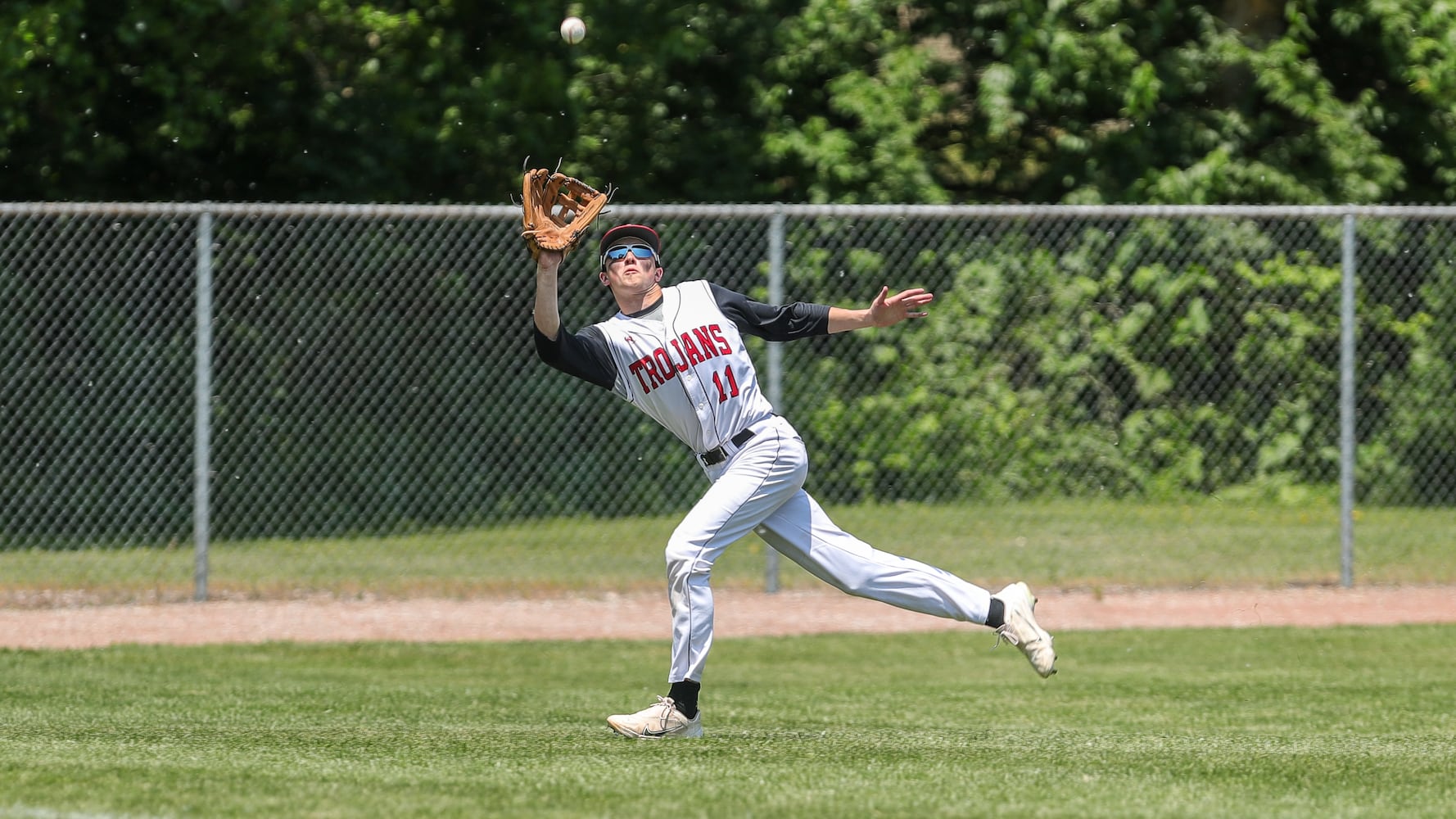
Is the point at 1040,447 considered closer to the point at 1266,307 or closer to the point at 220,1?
the point at 1266,307

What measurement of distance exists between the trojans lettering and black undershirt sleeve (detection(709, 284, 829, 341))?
0.74ft

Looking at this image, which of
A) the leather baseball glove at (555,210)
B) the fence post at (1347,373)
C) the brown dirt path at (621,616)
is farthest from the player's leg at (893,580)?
the fence post at (1347,373)

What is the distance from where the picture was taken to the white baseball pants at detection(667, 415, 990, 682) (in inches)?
231

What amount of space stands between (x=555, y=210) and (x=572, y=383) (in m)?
6.11

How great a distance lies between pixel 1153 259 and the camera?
495 inches

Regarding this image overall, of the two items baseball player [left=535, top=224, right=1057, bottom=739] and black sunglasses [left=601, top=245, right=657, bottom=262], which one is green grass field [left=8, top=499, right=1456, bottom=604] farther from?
black sunglasses [left=601, top=245, right=657, bottom=262]

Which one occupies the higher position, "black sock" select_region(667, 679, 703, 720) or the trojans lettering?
the trojans lettering

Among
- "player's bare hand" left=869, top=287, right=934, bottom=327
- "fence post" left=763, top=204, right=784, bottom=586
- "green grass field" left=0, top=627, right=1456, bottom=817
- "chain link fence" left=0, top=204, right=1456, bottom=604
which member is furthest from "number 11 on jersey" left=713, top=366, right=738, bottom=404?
"fence post" left=763, top=204, right=784, bottom=586

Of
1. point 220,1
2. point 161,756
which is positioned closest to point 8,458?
point 220,1

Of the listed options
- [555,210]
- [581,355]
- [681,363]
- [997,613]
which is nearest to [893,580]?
[997,613]

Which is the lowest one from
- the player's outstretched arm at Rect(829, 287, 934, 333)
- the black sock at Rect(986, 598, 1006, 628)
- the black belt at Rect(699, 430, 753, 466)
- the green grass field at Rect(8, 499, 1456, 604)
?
the green grass field at Rect(8, 499, 1456, 604)

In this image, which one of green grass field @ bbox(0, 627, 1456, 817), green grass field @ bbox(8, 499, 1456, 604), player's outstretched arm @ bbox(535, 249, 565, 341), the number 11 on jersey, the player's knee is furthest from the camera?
green grass field @ bbox(8, 499, 1456, 604)

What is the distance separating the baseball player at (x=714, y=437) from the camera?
588 centimetres

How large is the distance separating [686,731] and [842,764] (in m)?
0.86
